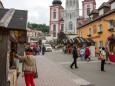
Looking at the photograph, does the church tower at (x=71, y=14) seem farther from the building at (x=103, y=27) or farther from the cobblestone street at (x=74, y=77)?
the cobblestone street at (x=74, y=77)

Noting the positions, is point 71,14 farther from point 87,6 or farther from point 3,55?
point 3,55

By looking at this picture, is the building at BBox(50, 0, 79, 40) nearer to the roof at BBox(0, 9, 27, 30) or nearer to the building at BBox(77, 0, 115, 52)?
the building at BBox(77, 0, 115, 52)

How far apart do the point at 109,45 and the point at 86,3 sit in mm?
65299

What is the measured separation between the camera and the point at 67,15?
9812 centimetres

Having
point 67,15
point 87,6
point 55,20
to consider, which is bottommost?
point 55,20

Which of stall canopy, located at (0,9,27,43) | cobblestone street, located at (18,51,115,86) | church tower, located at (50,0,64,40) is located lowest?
cobblestone street, located at (18,51,115,86)

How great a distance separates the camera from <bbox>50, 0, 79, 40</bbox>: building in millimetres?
97250

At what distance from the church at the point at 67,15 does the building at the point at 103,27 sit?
2010 inches

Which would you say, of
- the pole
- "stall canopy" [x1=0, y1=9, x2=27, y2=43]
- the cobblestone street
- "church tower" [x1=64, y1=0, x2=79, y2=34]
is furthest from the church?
the pole

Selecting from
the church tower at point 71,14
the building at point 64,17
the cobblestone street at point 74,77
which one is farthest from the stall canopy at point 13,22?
the church tower at point 71,14

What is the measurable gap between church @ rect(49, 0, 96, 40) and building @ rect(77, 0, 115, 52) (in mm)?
51060

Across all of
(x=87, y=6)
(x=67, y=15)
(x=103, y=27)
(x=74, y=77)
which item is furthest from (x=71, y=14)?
(x=74, y=77)

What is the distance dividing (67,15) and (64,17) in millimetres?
1375

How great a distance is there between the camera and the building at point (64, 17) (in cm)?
9725
